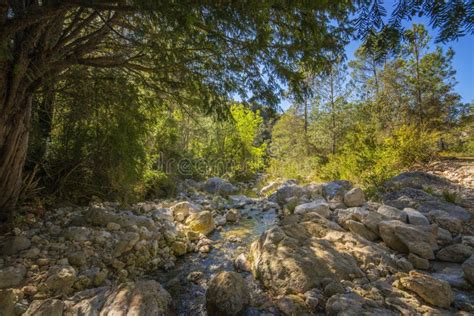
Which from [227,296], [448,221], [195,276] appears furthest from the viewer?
[448,221]

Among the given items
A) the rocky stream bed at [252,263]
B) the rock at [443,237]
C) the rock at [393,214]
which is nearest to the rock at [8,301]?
the rocky stream bed at [252,263]

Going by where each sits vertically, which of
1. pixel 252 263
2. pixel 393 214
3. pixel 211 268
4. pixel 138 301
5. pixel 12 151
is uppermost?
pixel 12 151

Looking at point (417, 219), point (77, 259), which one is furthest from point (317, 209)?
point (77, 259)

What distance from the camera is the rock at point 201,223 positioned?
4.90m

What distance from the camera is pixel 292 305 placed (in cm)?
245

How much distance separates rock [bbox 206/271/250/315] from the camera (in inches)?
97.5

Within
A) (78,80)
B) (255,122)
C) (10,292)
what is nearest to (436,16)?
(10,292)

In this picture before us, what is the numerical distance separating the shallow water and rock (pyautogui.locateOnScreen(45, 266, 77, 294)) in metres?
1.05

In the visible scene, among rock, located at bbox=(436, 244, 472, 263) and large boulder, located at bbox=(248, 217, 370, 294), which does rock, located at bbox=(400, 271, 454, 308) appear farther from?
rock, located at bbox=(436, 244, 472, 263)

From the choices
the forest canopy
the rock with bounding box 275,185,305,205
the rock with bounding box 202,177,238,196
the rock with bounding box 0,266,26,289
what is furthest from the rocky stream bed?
the rock with bounding box 202,177,238,196

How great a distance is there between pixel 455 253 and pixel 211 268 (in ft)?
10.7

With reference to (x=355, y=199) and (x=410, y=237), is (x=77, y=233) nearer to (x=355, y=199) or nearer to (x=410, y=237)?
(x=410, y=237)

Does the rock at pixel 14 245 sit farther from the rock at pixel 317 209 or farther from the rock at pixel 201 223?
the rock at pixel 317 209

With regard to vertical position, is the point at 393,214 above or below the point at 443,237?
above
